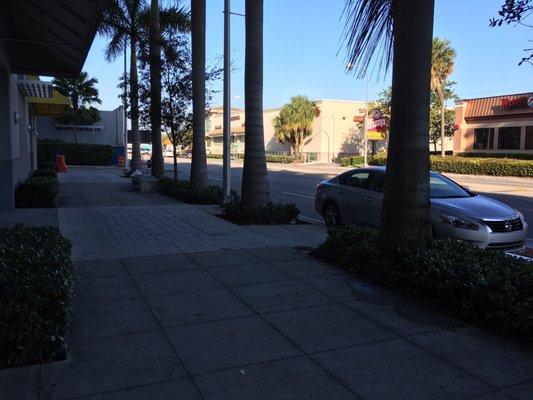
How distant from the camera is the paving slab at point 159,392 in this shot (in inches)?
130

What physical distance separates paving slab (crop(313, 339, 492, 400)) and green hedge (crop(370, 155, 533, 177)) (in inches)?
1214

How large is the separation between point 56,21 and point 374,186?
6.60 meters

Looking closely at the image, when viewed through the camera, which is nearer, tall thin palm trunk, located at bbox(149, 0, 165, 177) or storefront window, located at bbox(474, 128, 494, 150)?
tall thin palm trunk, located at bbox(149, 0, 165, 177)

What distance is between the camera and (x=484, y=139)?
41031mm

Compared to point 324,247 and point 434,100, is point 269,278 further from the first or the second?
point 434,100

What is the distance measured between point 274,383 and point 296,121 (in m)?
55.3

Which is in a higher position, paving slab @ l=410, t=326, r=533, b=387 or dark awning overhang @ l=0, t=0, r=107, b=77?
dark awning overhang @ l=0, t=0, r=107, b=77

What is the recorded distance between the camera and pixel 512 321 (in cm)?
430

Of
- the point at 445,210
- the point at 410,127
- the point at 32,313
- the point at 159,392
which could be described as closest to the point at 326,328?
the point at 159,392

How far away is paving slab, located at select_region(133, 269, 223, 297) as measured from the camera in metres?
5.63

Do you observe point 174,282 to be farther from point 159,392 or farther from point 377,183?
point 377,183

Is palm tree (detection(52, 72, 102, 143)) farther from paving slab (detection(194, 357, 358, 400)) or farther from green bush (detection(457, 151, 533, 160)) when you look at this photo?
paving slab (detection(194, 357, 358, 400))

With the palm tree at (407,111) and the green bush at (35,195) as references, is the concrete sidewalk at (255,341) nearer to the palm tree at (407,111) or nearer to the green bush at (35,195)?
the palm tree at (407,111)

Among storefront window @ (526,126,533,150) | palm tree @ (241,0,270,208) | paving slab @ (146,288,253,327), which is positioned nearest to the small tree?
storefront window @ (526,126,533,150)
